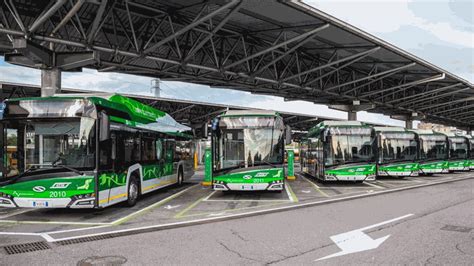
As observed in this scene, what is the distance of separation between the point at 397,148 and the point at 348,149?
593 cm

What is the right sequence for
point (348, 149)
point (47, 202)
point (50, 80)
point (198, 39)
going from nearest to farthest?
point (47, 202) → point (50, 80) → point (348, 149) → point (198, 39)

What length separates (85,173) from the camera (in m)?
8.95

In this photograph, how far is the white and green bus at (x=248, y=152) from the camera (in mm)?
12812

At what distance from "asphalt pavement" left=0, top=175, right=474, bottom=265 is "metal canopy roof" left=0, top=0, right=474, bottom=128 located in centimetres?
864

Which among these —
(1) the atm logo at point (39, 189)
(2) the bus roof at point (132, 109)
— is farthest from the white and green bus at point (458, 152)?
(1) the atm logo at point (39, 189)

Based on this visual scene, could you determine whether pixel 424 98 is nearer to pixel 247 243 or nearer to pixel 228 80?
pixel 228 80

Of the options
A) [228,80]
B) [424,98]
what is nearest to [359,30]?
[228,80]

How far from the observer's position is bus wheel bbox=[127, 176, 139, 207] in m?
11.2

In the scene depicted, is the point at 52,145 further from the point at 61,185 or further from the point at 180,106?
the point at 180,106

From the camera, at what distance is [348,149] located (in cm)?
1775

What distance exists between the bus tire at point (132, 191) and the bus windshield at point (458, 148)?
24697 millimetres

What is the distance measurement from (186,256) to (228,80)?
66.9ft

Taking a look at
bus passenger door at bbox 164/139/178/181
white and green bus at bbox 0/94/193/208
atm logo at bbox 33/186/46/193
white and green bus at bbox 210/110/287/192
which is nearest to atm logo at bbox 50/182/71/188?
white and green bus at bbox 0/94/193/208

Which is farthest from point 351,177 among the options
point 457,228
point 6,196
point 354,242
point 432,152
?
point 6,196
